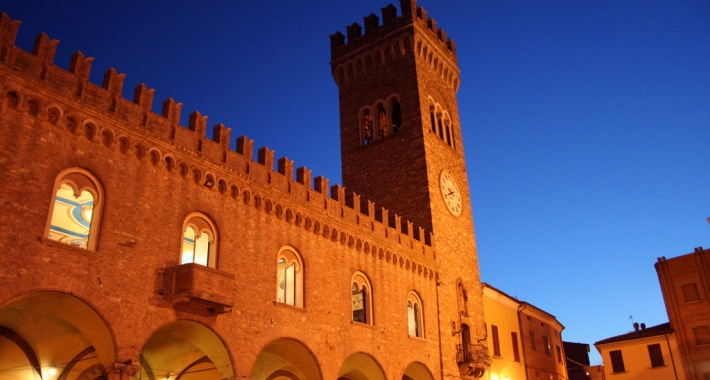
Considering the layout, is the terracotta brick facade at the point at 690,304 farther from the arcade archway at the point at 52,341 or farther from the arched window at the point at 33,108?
the arched window at the point at 33,108

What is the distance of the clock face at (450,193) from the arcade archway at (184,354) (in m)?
12.9

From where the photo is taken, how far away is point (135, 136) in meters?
14.1

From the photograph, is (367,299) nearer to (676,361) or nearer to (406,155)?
(406,155)

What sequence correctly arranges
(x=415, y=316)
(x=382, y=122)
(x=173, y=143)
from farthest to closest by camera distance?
(x=382, y=122) < (x=415, y=316) < (x=173, y=143)

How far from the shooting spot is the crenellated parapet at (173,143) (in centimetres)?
1250

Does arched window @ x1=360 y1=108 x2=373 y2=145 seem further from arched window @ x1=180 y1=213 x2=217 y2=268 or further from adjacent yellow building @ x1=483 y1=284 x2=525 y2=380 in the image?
arched window @ x1=180 y1=213 x2=217 y2=268

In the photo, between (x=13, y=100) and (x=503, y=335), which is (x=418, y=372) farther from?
(x=13, y=100)

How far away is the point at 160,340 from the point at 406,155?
45.8 ft

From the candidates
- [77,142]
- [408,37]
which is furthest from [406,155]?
[77,142]

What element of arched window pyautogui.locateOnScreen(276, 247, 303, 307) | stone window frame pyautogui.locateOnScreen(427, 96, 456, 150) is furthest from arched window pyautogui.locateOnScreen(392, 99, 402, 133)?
arched window pyautogui.locateOnScreen(276, 247, 303, 307)

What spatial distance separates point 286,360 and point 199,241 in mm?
5126

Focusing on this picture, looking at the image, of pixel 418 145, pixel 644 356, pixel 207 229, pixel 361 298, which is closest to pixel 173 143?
pixel 207 229

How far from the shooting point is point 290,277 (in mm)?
17734

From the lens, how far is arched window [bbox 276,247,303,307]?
1741 cm
